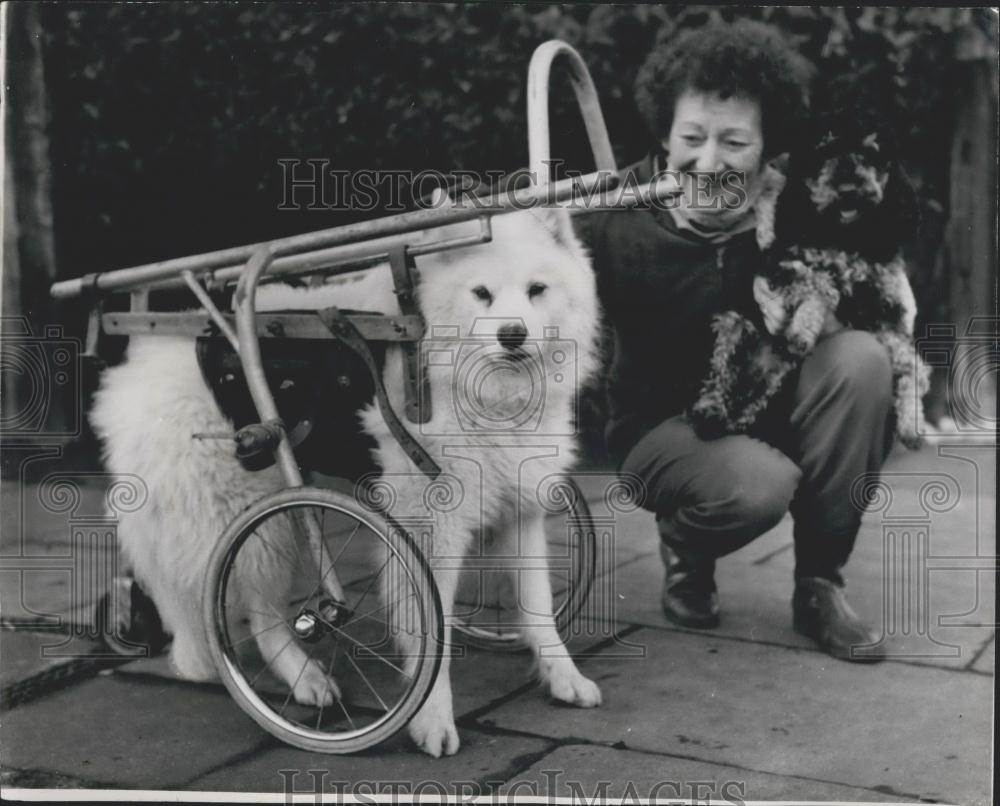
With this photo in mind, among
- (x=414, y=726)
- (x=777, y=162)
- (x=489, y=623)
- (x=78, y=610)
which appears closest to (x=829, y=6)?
(x=777, y=162)

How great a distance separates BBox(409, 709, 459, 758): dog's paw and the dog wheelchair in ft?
0.45

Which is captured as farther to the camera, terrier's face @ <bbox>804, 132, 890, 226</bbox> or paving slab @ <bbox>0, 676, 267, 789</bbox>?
terrier's face @ <bbox>804, 132, 890, 226</bbox>

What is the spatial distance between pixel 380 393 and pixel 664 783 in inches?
54.6

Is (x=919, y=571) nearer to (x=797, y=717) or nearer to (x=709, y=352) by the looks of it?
(x=797, y=717)

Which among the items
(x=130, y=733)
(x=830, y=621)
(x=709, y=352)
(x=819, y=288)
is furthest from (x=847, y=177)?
(x=130, y=733)

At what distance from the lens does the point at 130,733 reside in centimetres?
376

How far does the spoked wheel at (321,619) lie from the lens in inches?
128

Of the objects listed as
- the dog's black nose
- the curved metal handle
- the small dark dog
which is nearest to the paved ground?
the small dark dog

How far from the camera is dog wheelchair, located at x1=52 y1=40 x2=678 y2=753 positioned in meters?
3.39

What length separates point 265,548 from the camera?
3.74 metres

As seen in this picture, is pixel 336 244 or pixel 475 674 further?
pixel 475 674

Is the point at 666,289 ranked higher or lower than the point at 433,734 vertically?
higher

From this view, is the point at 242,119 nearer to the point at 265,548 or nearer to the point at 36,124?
the point at 36,124

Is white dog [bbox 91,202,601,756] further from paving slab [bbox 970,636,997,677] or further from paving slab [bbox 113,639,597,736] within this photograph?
paving slab [bbox 970,636,997,677]
